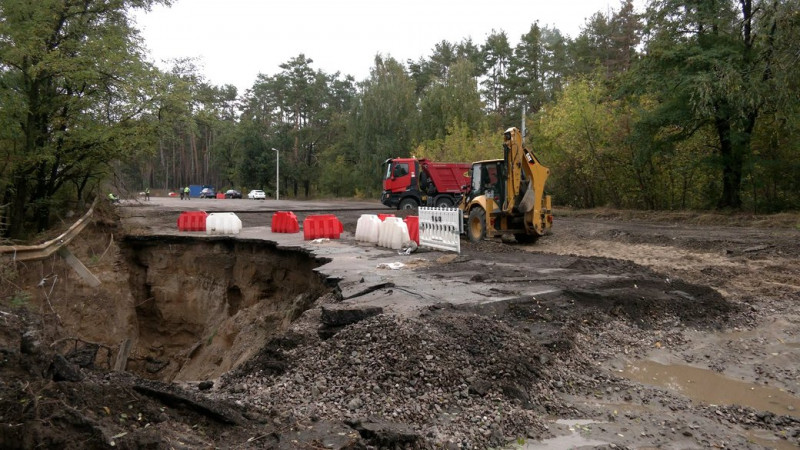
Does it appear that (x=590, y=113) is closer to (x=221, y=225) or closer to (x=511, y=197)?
(x=511, y=197)

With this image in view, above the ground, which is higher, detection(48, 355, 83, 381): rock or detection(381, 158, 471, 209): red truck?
detection(381, 158, 471, 209): red truck

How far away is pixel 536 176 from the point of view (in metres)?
13.2

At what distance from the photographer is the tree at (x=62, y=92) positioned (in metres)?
11.7

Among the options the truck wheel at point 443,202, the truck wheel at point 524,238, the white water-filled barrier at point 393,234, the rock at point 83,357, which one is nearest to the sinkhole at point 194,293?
the white water-filled barrier at point 393,234

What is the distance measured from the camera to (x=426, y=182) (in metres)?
27.0

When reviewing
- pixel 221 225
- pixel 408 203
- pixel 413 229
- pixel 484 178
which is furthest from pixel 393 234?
pixel 408 203

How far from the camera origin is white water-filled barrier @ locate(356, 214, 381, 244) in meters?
14.1

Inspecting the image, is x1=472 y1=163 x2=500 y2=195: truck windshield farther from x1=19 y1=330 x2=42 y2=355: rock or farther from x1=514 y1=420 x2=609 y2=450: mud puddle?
x1=19 y1=330 x2=42 y2=355: rock

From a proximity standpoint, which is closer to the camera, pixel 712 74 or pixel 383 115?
pixel 712 74

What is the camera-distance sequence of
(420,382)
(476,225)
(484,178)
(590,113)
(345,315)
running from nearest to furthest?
(420,382) < (345,315) < (476,225) < (484,178) < (590,113)

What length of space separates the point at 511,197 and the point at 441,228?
88.0 inches

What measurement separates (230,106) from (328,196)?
3511cm

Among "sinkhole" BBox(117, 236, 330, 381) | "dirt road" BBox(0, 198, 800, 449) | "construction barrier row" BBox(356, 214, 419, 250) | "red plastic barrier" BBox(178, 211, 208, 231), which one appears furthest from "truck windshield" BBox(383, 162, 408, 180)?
"dirt road" BBox(0, 198, 800, 449)

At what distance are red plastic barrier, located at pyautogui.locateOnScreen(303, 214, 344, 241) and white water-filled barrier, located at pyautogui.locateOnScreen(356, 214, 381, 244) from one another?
100 centimetres
